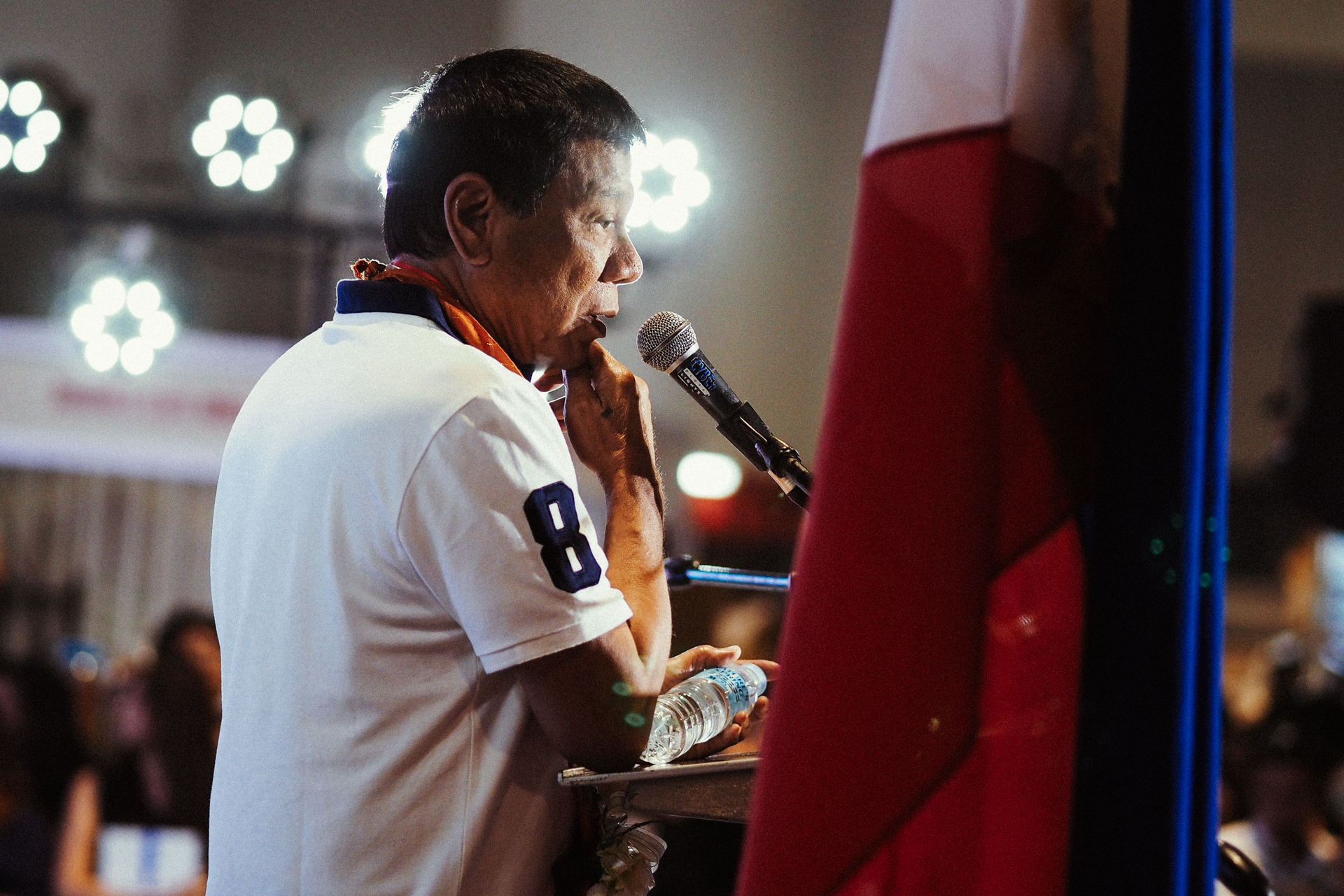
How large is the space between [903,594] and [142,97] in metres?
7.23

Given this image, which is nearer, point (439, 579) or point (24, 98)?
point (439, 579)

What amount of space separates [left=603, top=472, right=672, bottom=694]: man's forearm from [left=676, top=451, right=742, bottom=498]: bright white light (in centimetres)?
513

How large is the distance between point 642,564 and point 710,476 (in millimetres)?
5369

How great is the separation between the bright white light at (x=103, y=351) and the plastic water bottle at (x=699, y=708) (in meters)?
5.28

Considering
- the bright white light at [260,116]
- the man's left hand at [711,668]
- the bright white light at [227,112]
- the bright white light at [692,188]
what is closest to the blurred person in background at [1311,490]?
the bright white light at [692,188]

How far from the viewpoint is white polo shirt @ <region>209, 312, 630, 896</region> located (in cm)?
104

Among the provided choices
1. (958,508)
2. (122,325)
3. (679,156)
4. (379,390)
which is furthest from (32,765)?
(958,508)

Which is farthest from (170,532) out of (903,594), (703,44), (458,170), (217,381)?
(903,594)

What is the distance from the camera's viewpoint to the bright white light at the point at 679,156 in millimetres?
5105

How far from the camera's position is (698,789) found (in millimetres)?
1168

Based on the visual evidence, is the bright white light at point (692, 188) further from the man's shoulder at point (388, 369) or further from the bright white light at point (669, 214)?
the man's shoulder at point (388, 369)

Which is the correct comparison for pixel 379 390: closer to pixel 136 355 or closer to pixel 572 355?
pixel 572 355

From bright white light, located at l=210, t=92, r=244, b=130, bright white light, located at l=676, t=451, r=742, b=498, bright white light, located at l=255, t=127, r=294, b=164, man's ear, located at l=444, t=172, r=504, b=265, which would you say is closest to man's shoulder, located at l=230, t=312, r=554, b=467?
man's ear, located at l=444, t=172, r=504, b=265

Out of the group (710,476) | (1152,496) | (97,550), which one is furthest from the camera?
(97,550)
